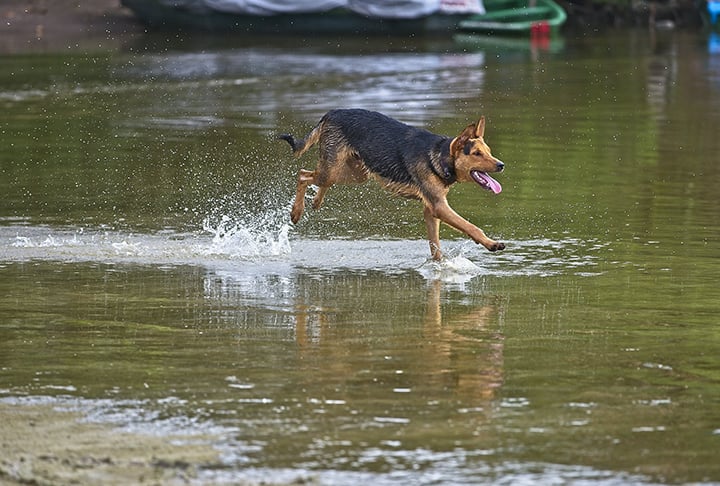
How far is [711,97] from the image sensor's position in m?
21.8

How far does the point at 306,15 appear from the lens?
35.8 metres

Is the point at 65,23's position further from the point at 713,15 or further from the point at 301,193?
the point at 301,193

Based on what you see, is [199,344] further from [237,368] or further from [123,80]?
[123,80]

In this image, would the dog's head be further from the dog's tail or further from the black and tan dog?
the dog's tail

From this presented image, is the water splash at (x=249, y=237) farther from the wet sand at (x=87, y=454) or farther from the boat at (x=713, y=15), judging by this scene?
the boat at (x=713, y=15)

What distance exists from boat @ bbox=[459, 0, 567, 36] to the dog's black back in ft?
78.2

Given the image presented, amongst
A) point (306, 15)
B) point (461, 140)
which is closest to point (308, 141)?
point (461, 140)

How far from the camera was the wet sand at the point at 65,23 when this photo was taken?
3222 centimetres

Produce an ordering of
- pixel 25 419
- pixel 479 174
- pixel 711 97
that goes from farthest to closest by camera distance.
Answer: pixel 711 97 → pixel 479 174 → pixel 25 419

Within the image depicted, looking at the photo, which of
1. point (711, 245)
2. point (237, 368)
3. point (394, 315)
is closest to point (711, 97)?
point (711, 245)

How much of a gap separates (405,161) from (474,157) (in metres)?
0.64

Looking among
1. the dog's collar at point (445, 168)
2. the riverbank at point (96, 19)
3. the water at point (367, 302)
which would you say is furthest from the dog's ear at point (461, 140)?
the riverbank at point (96, 19)

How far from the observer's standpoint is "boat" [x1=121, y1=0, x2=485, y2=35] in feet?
115

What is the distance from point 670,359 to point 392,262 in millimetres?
3122
